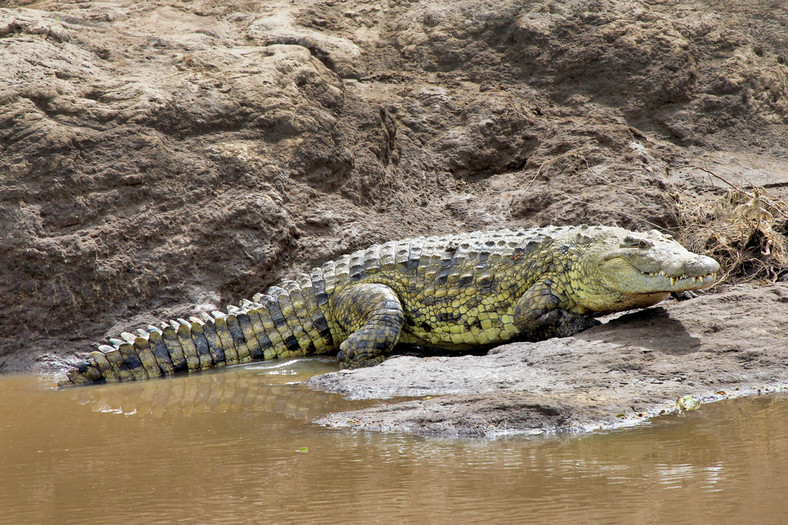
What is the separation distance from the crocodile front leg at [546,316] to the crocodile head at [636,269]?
0.46ft

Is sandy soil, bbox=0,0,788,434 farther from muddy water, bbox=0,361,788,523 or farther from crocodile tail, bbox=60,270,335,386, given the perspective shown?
muddy water, bbox=0,361,788,523

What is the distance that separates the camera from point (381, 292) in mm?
5652

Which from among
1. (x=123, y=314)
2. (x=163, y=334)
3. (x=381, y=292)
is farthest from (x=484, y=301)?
(x=123, y=314)

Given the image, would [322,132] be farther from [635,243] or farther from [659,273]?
[659,273]

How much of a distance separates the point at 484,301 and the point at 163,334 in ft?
8.07

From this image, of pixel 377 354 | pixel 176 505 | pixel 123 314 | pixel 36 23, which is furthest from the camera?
pixel 36 23

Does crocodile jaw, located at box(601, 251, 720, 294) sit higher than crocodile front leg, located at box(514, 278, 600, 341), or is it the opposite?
crocodile jaw, located at box(601, 251, 720, 294)

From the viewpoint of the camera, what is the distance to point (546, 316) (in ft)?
17.7

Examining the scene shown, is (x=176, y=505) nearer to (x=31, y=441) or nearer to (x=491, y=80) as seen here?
(x=31, y=441)

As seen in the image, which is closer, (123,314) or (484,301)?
(484,301)

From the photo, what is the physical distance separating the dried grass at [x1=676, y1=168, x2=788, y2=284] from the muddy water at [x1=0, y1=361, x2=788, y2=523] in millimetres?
3185

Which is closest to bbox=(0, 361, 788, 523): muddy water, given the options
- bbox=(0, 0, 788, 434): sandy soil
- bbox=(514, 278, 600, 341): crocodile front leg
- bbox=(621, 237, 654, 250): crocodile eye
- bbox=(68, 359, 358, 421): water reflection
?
bbox=(68, 359, 358, 421): water reflection

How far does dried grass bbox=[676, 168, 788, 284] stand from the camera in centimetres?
652

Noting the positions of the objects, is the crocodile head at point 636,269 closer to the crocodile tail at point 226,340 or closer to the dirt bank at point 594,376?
the dirt bank at point 594,376
